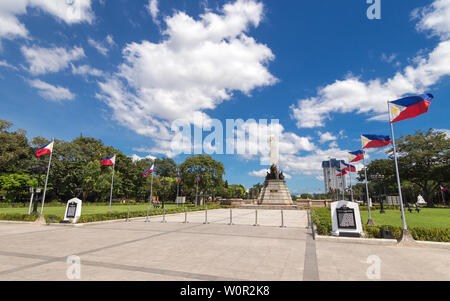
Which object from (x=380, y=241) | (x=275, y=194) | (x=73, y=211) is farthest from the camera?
(x=275, y=194)

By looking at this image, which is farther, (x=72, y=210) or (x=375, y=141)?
(x=72, y=210)

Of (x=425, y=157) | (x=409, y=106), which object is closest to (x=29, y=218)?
(x=409, y=106)

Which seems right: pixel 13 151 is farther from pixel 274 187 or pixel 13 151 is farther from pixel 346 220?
pixel 346 220

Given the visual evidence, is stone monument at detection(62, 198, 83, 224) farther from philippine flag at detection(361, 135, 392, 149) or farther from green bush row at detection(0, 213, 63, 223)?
philippine flag at detection(361, 135, 392, 149)

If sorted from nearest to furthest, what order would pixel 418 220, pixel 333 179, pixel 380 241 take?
pixel 380 241 < pixel 418 220 < pixel 333 179

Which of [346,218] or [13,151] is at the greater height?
[13,151]

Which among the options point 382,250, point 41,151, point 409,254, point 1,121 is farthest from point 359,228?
point 1,121

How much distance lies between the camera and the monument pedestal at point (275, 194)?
118ft

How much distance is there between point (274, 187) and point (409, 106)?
93.4ft

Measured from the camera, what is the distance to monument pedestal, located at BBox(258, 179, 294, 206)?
3597 cm

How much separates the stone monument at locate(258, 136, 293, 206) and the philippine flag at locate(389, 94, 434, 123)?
1079 inches

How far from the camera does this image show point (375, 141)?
1245 centimetres

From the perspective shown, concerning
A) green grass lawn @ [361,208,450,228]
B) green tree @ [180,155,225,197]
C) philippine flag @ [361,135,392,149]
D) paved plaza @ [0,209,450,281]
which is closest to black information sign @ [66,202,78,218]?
paved plaza @ [0,209,450,281]

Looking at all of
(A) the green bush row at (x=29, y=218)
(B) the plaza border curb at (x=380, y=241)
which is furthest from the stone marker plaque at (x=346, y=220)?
(A) the green bush row at (x=29, y=218)
